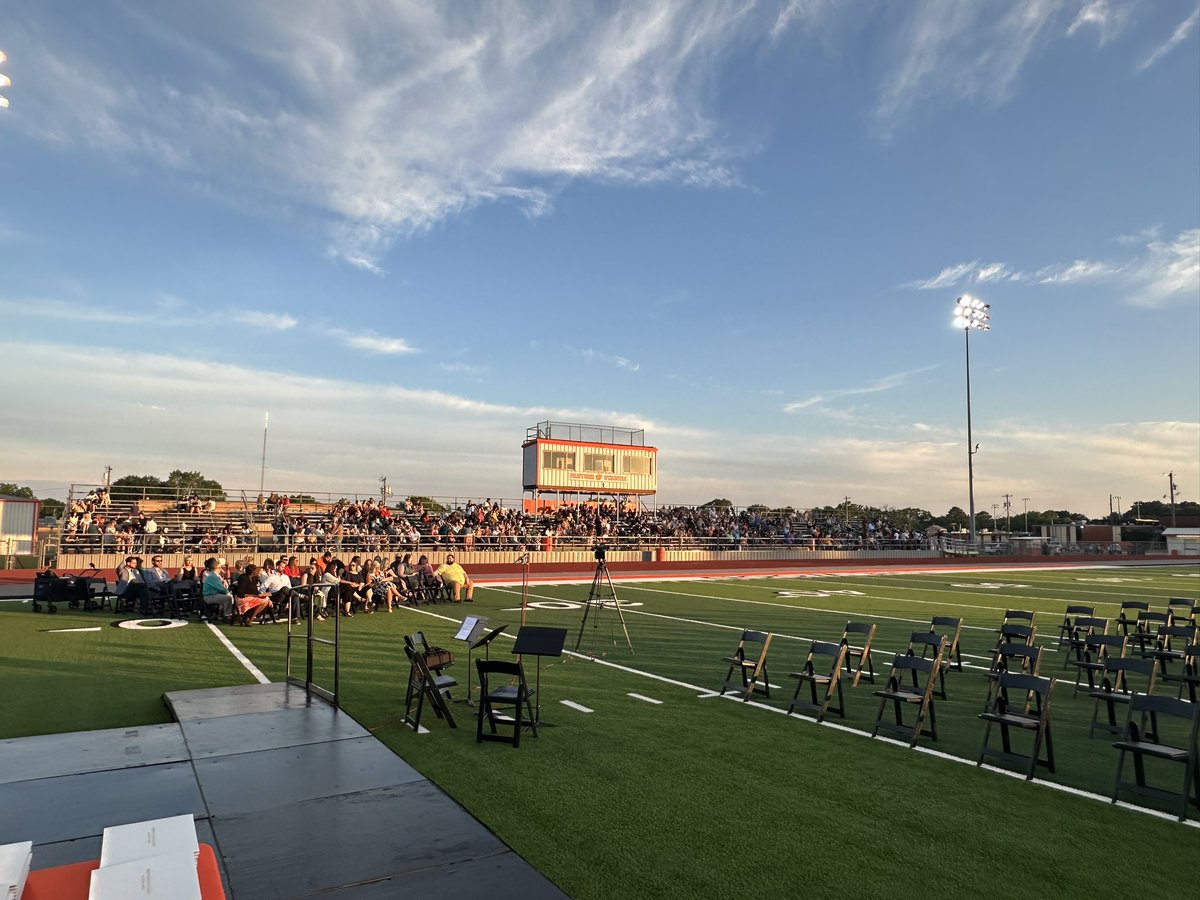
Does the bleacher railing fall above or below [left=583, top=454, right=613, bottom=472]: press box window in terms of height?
below

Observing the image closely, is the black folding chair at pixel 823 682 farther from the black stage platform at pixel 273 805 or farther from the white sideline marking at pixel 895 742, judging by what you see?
the black stage platform at pixel 273 805

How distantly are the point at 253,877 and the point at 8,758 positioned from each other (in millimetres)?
3977

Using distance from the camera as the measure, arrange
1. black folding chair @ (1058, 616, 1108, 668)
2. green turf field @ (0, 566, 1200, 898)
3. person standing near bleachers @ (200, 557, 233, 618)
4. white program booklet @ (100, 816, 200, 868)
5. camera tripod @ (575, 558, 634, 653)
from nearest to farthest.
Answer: white program booklet @ (100, 816, 200, 868), green turf field @ (0, 566, 1200, 898), black folding chair @ (1058, 616, 1108, 668), camera tripod @ (575, 558, 634, 653), person standing near bleachers @ (200, 557, 233, 618)

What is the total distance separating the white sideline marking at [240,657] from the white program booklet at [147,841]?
27.5 feet

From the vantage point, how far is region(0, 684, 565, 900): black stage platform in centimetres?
477

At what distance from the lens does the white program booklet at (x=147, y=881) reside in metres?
2.33

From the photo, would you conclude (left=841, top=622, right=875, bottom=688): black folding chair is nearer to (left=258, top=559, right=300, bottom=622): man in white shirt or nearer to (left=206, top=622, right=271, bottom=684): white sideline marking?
(left=206, top=622, right=271, bottom=684): white sideline marking

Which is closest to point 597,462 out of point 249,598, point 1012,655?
point 249,598

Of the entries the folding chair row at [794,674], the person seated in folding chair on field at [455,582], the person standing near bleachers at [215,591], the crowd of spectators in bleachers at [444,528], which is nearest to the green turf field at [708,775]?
the folding chair row at [794,674]

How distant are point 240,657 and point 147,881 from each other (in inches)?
434

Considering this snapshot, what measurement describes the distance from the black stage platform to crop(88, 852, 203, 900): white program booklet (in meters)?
2.49

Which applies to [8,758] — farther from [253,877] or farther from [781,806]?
[781,806]

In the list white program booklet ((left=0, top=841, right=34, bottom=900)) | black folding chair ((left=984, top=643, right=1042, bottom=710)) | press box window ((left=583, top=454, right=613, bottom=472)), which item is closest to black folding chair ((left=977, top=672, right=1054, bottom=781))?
black folding chair ((left=984, top=643, right=1042, bottom=710))

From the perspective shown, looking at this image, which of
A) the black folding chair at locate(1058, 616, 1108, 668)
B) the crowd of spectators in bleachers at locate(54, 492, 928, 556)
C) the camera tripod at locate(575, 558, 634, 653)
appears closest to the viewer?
the black folding chair at locate(1058, 616, 1108, 668)
